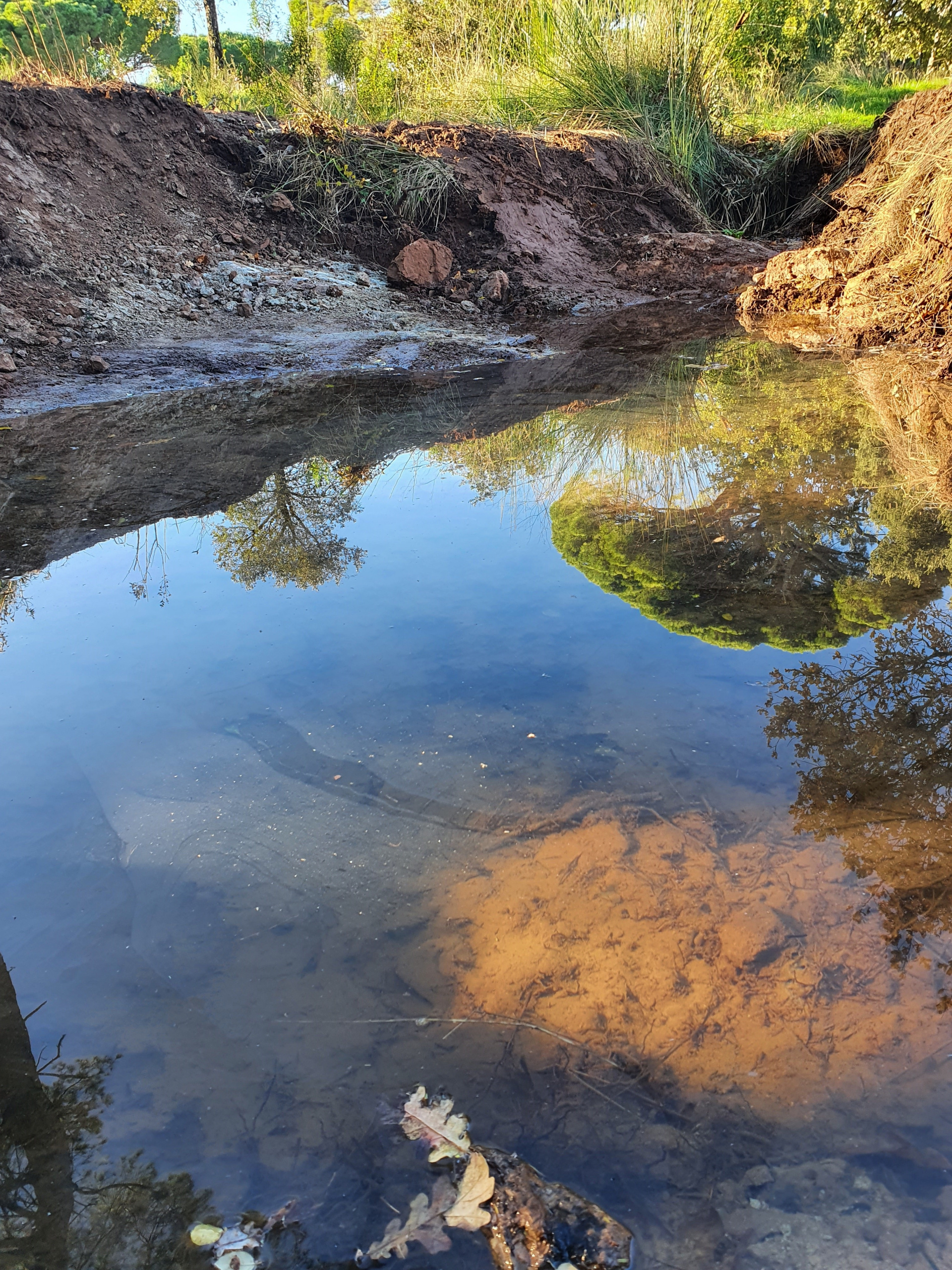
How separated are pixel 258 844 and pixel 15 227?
7.86 m

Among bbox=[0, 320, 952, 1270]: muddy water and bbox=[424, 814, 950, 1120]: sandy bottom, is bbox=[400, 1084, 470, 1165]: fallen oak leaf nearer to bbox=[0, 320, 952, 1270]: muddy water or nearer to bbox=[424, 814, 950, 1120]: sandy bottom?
bbox=[0, 320, 952, 1270]: muddy water

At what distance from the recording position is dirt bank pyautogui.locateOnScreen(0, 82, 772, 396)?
25.0 ft

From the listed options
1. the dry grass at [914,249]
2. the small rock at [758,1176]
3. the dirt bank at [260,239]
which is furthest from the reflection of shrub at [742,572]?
the dry grass at [914,249]

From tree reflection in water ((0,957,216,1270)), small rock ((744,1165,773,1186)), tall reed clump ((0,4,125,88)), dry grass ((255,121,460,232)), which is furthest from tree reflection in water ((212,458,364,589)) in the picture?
tall reed clump ((0,4,125,88))

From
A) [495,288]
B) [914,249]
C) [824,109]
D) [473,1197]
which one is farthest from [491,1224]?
[824,109]

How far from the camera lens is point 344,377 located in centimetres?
705

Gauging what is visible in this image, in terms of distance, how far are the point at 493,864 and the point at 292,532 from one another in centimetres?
234

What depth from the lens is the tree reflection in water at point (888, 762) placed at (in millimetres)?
1877

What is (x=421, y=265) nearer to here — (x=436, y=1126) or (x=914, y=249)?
(x=914, y=249)

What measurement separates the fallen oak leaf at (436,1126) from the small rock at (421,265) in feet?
29.5

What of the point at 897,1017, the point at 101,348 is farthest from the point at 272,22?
the point at 897,1017

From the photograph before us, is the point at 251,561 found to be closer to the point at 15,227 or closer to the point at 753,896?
the point at 753,896

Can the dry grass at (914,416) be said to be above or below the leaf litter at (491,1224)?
above

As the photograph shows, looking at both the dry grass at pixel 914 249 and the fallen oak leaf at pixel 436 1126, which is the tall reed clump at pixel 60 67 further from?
the fallen oak leaf at pixel 436 1126
